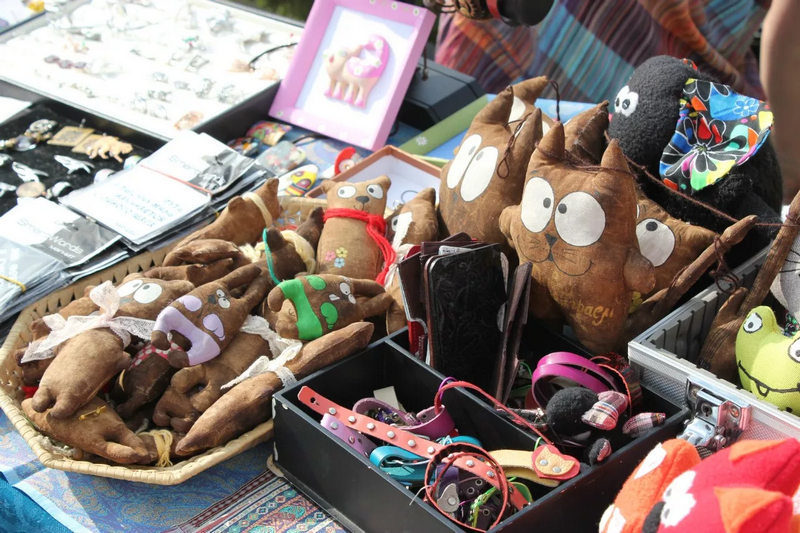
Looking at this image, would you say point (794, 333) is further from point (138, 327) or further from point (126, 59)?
point (126, 59)

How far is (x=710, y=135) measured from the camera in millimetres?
1198

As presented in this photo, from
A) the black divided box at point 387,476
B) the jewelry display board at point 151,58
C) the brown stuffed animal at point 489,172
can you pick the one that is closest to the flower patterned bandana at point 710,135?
the brown stuffed animal at point 489,172

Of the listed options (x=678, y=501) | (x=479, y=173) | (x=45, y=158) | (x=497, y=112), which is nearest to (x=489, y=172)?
(x=479, y=173)

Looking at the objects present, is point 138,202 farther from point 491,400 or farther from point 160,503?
point 491,400

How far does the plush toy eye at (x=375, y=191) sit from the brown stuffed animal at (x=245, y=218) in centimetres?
19

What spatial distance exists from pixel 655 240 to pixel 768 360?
0.80 ft

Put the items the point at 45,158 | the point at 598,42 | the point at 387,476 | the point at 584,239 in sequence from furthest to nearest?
1. the point at 598,42
2. the point at 45,158
3. the point at 584,239
4. the point at 387,476

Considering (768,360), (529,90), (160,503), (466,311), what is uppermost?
(529,90)

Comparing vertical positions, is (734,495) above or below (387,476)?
above

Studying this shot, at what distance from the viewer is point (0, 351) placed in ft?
4.02

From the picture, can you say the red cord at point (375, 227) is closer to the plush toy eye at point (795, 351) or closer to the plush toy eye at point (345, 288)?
the plush toy eye at point (345, 288)

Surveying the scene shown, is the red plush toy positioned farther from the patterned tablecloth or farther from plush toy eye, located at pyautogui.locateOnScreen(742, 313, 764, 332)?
the patterned tablecloth

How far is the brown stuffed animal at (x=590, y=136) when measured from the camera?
1254mm

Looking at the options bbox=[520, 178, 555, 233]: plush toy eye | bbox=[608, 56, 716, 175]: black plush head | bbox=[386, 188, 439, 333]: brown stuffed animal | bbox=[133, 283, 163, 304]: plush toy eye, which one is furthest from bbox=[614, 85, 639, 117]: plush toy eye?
bbox=[133, 283, 163, 304]: plush toy eye
